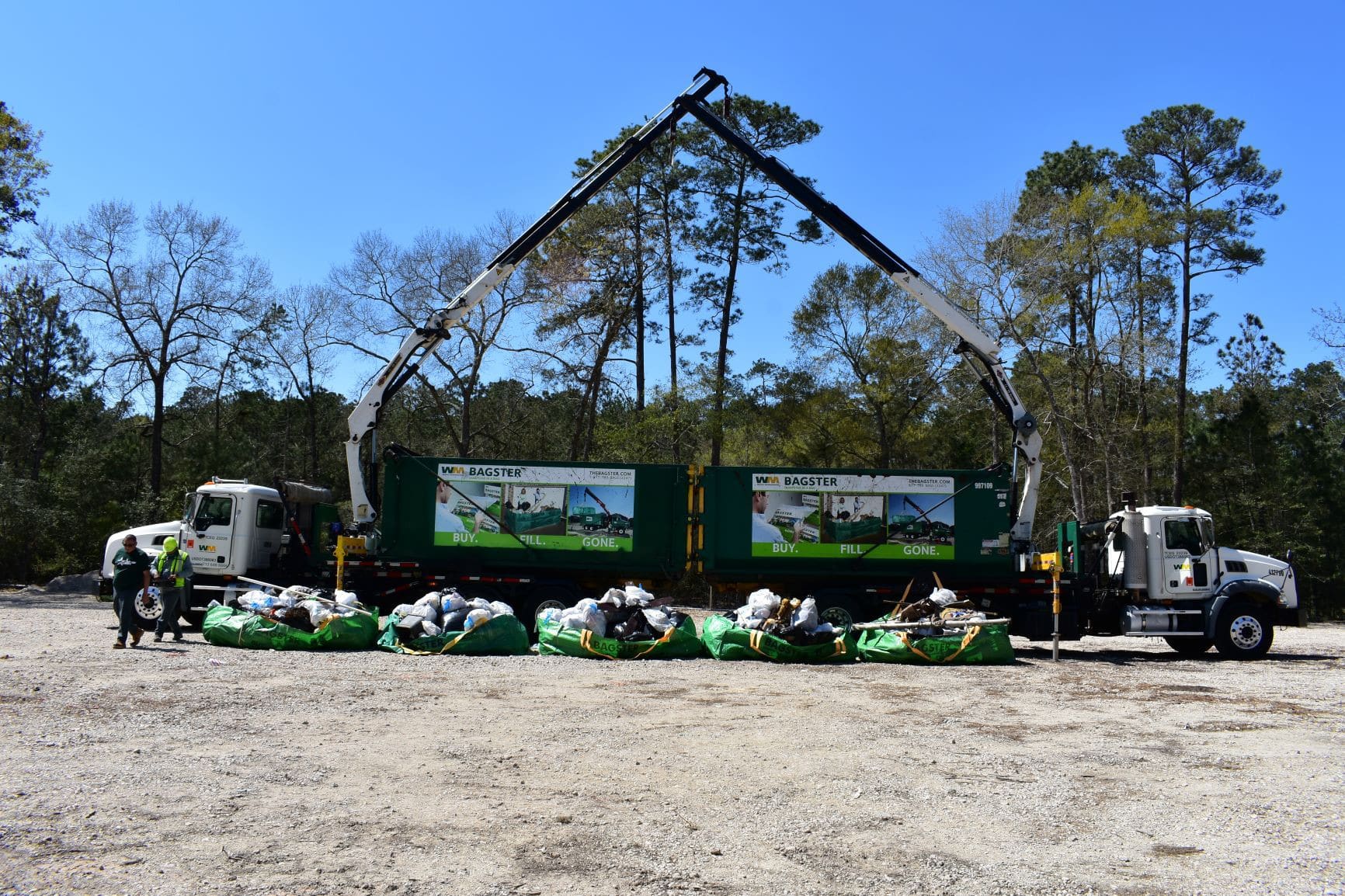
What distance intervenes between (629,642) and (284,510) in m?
7.76

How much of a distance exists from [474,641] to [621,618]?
2078 mm

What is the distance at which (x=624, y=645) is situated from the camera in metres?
14.0

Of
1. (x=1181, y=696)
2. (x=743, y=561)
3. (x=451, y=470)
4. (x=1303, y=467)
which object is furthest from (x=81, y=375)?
(x=1303, y=467)

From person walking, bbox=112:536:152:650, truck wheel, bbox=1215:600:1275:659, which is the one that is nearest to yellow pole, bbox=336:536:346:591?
person walking, bbox=112:536:152:650

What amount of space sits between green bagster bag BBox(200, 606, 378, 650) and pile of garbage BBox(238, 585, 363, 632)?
0.28ft

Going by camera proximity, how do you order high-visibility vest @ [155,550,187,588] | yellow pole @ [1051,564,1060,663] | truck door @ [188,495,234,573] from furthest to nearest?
1. truck door @ [188,495,234,573]
2. yellow pole @ [1051,564,1060,663]
3. high-visibility vest @ [155,550,187,588]

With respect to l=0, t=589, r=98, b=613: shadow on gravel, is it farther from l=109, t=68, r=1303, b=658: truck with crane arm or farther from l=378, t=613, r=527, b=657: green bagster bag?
l=378, t=613, r=527, b=657: green bagster bag

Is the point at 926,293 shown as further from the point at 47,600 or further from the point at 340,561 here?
the point at 47,600

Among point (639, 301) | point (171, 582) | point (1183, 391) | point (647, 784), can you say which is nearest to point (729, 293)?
point (639, 301)

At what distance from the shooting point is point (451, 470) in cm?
1739

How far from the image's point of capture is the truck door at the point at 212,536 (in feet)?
55.7

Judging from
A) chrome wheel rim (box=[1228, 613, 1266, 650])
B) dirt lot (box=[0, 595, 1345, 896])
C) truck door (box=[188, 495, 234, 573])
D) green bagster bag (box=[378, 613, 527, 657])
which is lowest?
dirt lot (box=[0, 595, 1345, 896])

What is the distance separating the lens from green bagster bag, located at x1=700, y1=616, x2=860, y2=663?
45.6 feet

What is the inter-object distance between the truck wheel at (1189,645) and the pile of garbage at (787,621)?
21.1ft
